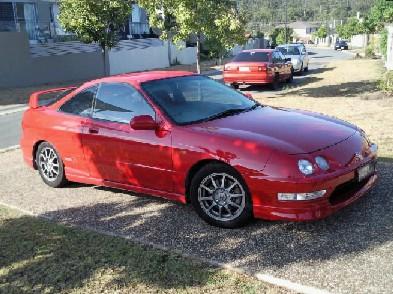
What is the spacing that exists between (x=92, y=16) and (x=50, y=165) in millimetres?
16409

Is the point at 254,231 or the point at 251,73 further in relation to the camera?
the point at 251,73

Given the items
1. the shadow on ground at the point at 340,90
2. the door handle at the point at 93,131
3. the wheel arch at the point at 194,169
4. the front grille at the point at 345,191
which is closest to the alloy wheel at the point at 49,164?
the door handle at the point at 93,131

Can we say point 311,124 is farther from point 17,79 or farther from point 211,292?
point 17,79

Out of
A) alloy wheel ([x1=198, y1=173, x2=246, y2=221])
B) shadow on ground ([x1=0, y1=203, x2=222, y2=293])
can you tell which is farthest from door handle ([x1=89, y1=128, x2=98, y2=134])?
alloy wheel ([x1=198, y1=173, x2=246, y2=221])

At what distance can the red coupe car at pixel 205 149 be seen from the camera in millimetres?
4508

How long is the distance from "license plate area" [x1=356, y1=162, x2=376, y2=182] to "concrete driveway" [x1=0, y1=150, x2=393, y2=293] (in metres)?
0.37

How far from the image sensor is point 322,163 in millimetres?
4516

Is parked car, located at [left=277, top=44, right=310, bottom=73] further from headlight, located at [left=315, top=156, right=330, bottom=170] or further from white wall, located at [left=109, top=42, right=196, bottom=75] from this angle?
headlight, located at [left=315, top=156, right=330, bottom=170]

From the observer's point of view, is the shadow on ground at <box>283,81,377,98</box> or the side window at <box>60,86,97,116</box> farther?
the shadow on ground at <box>283,81,377,98</box>

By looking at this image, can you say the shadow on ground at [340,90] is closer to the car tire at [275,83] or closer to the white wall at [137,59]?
the car tire at [275,83]

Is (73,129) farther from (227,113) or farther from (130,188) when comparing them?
(227,113)

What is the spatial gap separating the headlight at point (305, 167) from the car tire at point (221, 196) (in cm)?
55

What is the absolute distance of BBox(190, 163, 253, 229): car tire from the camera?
4.73 metres

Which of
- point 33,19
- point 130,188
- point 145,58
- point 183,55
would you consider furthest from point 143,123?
point 183,55
